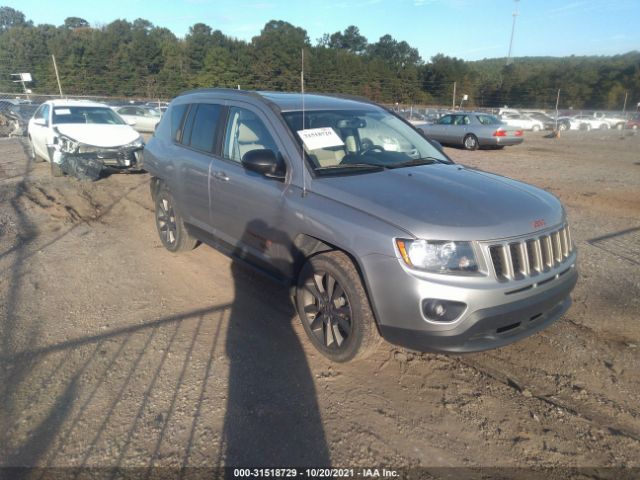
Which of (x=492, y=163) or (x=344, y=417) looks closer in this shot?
(x=344, y=417)

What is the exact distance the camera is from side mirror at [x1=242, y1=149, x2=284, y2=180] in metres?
3.39

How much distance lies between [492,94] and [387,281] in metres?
65.2

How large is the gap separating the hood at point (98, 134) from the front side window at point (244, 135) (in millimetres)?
6632

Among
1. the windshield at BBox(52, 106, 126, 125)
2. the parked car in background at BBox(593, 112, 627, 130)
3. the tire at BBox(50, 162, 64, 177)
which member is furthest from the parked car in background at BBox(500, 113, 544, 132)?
the tire at BBox(50, 162, 64, 177)

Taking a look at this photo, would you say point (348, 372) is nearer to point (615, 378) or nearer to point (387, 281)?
point (387, 281)

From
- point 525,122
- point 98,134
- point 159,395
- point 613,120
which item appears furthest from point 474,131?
point 613,120

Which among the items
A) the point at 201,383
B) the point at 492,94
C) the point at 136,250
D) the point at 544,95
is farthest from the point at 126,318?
the point at 492,94

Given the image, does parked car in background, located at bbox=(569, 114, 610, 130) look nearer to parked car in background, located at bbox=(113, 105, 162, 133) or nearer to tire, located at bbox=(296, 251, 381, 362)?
parked car in background, located at bbox=(113, 105, 162, 133)

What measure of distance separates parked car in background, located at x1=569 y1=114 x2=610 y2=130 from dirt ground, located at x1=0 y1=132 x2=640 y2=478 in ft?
120

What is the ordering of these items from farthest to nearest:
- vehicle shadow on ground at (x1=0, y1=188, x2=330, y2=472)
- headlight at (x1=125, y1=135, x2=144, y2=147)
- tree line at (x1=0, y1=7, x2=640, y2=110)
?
1. tree line at (x1=0, y1=7, x2=640, y2=110)
2. headlight at (x1=125, y1=135, x2=144, y2=147)
3. vehicle shadow on ground at (x1=0, y1=188, x2=330, y2=472)

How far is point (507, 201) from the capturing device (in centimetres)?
306

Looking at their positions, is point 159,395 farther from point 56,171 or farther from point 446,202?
point 56,171

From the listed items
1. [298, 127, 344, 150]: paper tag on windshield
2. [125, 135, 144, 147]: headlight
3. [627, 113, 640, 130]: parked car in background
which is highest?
[298, 127, 344, 150]: paper tag on windshield

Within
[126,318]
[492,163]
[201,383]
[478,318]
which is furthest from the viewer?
[492,163]
